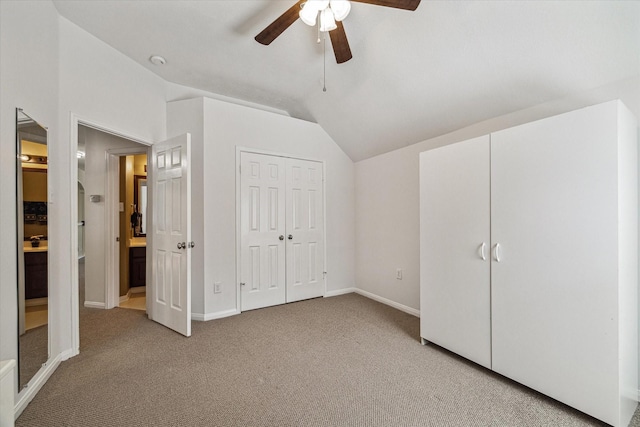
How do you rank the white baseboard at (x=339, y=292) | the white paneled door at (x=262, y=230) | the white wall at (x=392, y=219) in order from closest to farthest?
the white wall at (x=392, y=219), the white paneled door at (x=262, y=230), the white baseboard at (x=339, y=292)

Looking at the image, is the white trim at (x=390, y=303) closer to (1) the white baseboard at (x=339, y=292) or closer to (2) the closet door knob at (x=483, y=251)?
(1) the white baseboard at (x=339, y=292)

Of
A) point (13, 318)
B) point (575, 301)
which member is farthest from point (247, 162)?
point (575, 301)

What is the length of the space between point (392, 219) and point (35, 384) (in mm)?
3573

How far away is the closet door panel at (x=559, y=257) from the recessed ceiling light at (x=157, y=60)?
3187 mm

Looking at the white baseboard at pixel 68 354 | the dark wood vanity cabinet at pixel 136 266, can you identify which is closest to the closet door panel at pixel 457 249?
the white baseboard at pixel 68 354

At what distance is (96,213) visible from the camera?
11.6ft

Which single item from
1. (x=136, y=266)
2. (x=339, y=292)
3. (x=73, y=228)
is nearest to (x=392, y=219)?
(x=339, y=292)

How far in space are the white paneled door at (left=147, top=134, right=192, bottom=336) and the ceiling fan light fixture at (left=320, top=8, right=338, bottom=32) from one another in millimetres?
1704

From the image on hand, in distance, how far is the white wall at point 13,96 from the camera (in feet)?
5.13

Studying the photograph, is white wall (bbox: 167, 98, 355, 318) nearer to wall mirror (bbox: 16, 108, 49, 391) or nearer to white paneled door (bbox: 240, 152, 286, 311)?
white paneled door (bbox: 240, 152, 286, 311)

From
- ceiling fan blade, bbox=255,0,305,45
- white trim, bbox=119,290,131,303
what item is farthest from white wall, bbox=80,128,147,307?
ceiling fan blade, bbox=255,0,305,45

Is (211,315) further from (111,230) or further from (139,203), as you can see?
(139,203)

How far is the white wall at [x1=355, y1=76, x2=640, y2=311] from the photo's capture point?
3258 mm

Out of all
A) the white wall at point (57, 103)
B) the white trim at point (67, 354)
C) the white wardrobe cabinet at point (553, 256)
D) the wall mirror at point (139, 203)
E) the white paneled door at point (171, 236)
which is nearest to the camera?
the white wardrobe cabinet at point (553, 256)
